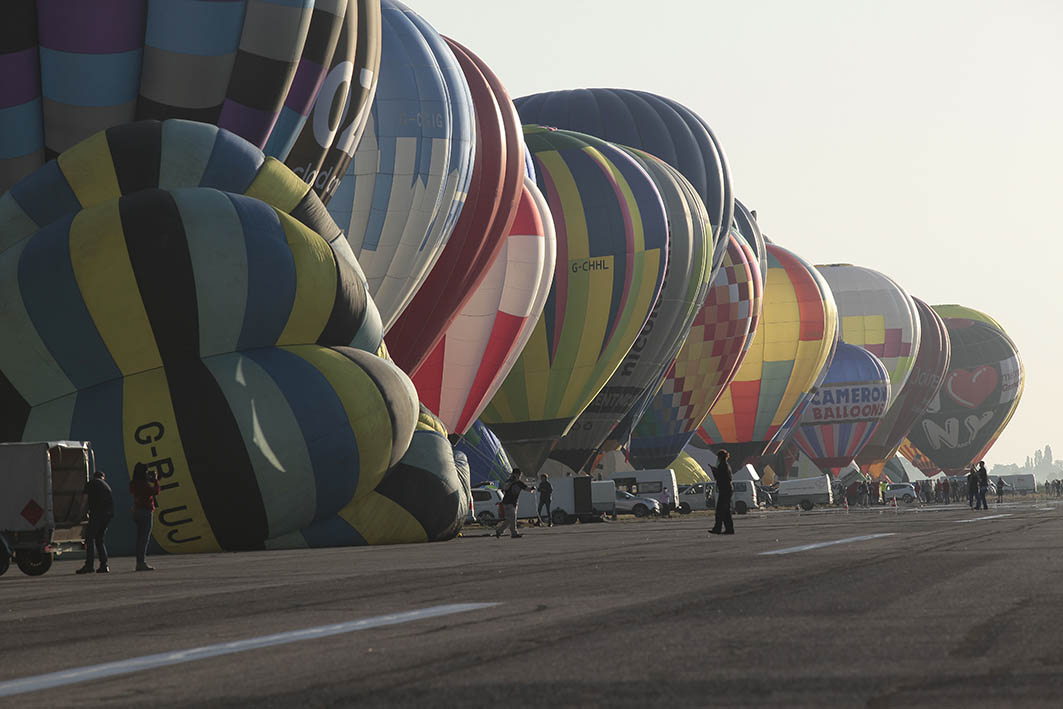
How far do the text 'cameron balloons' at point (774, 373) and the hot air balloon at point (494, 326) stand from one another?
27.3 meters

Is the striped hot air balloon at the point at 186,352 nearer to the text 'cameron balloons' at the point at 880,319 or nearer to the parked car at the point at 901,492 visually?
the parked car at the point at 901,492

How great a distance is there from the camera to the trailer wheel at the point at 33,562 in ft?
59.0

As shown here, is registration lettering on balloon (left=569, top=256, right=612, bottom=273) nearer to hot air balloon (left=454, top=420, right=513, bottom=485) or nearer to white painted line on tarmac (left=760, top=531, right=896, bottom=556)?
hot air balloon (left=454, top=420, right=513, bottom=485)

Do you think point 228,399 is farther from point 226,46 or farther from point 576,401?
→ point 576,401

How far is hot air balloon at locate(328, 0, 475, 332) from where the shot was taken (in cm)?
3225

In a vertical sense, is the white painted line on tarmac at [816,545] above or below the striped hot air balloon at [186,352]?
below

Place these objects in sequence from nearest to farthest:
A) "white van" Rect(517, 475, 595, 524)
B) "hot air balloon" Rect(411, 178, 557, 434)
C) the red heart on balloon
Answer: "hot air balloon" Rect(411, 178, 557, 434), "white van" Rect(517, 475, 595, 524), the red heart on balloon

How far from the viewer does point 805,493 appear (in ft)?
203

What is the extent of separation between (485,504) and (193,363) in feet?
69.9

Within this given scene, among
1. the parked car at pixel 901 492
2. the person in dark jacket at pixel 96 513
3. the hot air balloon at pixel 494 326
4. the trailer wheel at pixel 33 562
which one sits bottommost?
the trailer wheel at pixel 33 562

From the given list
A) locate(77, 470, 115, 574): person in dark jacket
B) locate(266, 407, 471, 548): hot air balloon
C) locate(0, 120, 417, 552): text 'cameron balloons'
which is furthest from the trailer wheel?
locate(266, 407, 471, 548): hot air balloon

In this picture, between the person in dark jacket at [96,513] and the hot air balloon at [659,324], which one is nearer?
the person in dark jacket at [96,513]

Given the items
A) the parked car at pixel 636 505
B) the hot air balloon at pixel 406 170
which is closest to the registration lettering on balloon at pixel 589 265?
the parked car at pixel 636 505

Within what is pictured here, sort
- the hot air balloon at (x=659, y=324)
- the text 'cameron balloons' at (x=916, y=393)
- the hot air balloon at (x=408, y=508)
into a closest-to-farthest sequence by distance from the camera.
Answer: the hot air balloon at (x=408, y=508) < the hot air balloon at (x=659, y=324) < the text 'cameron balloons' at (x=916, y=393)
